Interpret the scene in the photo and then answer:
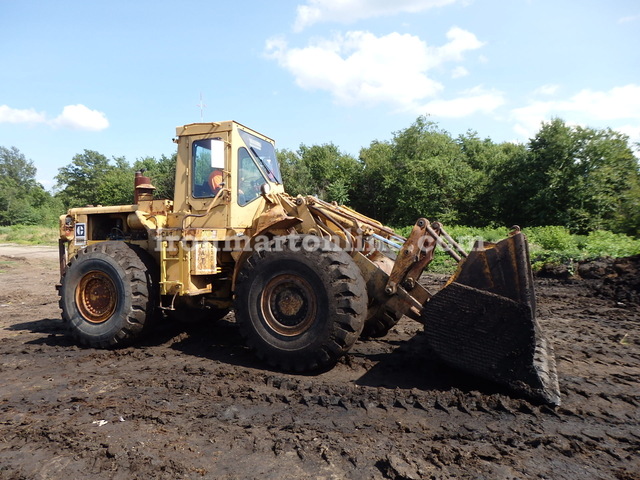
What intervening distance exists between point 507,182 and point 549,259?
15.5 meters

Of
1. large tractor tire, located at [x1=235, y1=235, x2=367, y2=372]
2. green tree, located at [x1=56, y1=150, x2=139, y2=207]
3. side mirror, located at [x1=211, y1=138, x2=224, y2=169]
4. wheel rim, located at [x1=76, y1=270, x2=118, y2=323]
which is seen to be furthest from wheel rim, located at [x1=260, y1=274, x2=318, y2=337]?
green tree, located at [x1=56, y1=150, x2=139, y2=207]

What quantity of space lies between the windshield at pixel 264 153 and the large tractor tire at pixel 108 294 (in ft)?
6.60

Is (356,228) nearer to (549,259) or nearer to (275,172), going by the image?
(275,172)

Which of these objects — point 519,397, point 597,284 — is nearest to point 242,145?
point 519,397

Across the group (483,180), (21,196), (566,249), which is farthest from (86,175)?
(566,249)

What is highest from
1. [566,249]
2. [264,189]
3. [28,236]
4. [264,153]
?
[264,153]

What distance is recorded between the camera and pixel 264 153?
6.02 m

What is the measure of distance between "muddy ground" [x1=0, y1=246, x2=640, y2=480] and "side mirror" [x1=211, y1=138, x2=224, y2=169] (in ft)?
7.67

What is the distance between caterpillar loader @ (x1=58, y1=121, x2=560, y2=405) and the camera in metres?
3.73

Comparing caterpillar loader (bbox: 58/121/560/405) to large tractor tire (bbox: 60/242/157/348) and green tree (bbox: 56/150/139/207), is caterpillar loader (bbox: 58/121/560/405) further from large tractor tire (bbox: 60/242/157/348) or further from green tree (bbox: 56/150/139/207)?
green tree (bbox: 56/150/139/207)

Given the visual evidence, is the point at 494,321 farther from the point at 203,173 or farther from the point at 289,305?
the point at 203,173

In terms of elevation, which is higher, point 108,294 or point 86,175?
point 86,175

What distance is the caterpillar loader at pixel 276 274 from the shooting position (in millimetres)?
3730

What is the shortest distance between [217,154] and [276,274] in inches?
65.0
